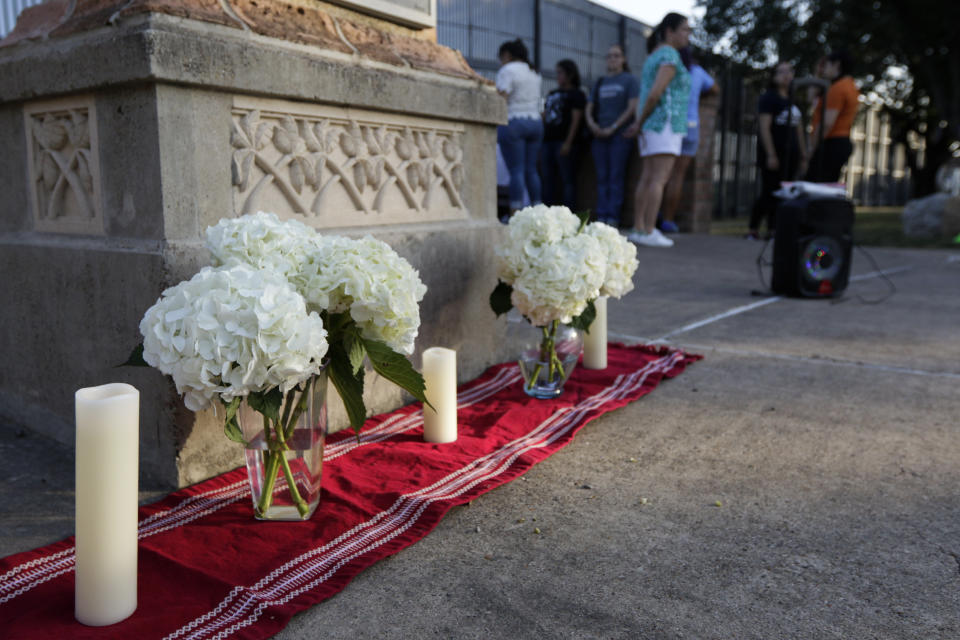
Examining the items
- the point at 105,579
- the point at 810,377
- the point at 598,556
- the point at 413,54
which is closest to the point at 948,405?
the point at 810,377

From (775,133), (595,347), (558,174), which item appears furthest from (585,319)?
(775,133)

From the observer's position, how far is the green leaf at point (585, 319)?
2.80 m

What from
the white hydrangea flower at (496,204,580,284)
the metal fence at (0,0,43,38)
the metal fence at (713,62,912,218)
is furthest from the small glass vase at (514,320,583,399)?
the metal fence at (713,62,912,218)

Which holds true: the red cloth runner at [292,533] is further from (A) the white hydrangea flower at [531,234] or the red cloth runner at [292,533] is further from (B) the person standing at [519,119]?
(B) the person standing at [519,119]

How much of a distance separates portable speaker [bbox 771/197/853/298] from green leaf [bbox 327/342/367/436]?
12.6 feet

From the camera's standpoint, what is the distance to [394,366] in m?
1.82

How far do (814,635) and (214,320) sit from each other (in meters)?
1.26

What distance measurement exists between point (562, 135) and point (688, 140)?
135 cm

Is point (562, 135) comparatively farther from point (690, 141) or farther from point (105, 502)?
point (105, 502)

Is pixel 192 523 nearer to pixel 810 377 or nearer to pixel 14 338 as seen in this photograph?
pixel 14 338

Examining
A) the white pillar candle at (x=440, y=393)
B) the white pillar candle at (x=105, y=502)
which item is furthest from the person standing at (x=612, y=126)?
the white pillar candle at (x=105, y=502)

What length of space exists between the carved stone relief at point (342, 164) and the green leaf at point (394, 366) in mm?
701

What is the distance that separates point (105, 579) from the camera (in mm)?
1402

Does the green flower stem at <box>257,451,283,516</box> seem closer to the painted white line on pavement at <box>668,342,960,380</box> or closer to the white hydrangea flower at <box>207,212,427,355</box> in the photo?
the white hydrangea flower at <box>207,212,427,355</box>
